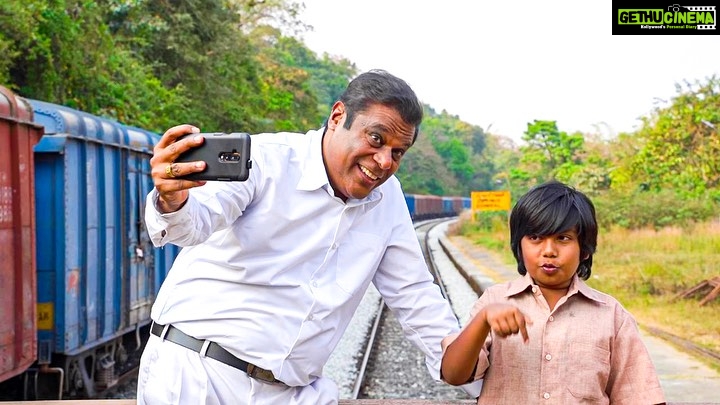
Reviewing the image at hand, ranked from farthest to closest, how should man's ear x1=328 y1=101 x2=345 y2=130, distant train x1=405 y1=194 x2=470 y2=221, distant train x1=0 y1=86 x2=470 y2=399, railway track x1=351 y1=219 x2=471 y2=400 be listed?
distant train x1=405 y1=194 x2=470 y2=221, railway track x1=351 y1=219 x2=471 y2=400, distant train x1=0 y1=86 x2=470 y2=399, man's ear x1=328 y1=101 x2=345 y2=130

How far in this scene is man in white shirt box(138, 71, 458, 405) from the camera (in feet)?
8.14

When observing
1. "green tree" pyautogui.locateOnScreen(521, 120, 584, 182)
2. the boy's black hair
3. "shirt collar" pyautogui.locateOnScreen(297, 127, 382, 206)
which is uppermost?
"green tree" pyautogui.locateOnScreen(521, 120, 584, 182)

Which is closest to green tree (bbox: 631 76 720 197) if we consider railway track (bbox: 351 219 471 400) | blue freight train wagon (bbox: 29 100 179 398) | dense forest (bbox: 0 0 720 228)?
dense forest (bbox: 0 0 720 228)

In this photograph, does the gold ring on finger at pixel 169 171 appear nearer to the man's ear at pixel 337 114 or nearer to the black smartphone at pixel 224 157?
the black smartphone at pixel 224 157

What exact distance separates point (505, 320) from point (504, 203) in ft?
109

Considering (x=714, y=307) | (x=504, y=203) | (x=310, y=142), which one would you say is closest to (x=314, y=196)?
(x=310, y=142)

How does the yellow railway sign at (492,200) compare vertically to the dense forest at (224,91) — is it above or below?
below

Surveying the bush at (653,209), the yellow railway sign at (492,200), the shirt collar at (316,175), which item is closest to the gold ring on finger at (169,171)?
the shirt collar at (316,175)

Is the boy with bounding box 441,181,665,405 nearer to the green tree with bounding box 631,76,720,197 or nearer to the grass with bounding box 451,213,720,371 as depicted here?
the grass with bounding box 451,213,720,371

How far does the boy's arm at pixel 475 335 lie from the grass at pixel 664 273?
7561 millimetres

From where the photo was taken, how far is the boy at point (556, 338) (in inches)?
100

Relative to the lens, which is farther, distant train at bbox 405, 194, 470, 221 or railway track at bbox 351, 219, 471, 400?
distant train at bbox 405, 194, 470, 221

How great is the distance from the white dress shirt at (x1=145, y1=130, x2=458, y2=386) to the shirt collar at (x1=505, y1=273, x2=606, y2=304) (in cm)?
43

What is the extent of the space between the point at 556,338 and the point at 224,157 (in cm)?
112
